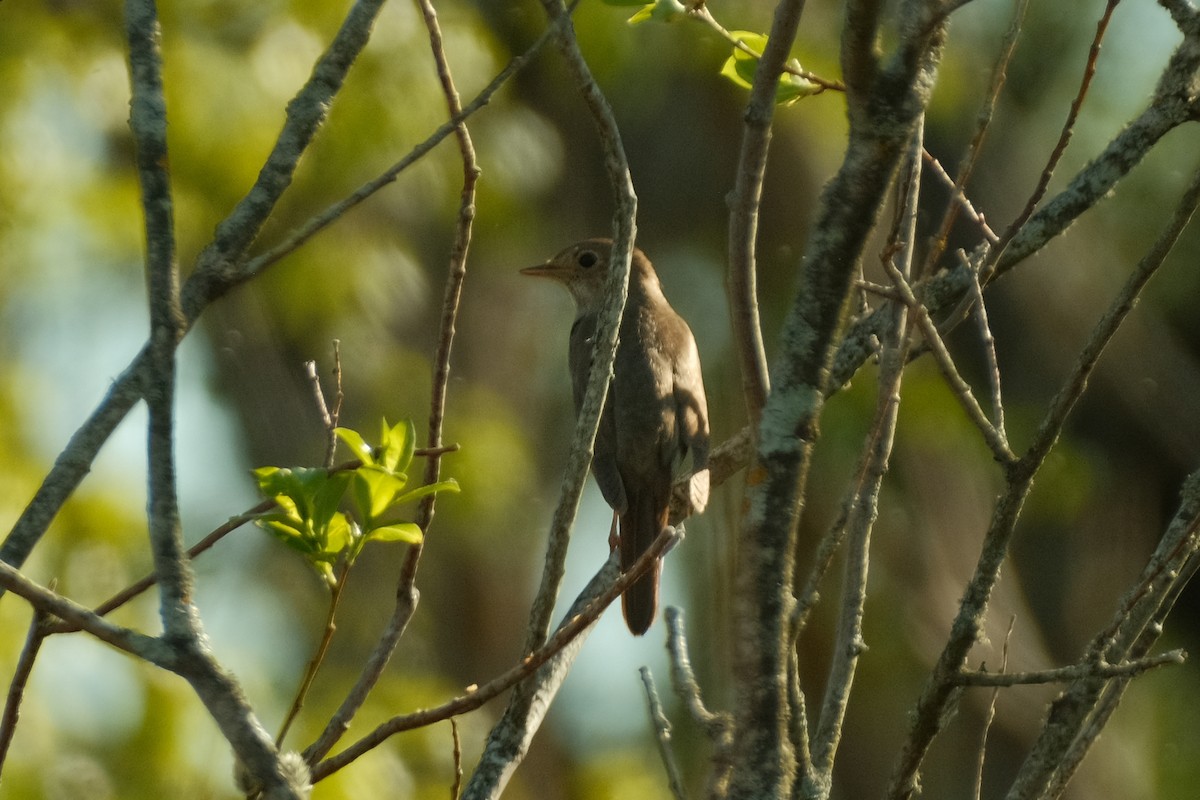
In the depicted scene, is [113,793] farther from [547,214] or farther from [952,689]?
[547,214]

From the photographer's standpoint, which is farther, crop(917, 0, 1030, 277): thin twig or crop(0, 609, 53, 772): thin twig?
crop(917, 0, 1030, 277): thin twig

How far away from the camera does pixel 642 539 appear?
5.39 metres

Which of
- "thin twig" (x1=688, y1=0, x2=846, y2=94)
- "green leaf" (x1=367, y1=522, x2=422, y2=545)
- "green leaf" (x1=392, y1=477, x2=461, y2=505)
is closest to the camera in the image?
"green leaf" (x1=392, y1=477, x2=461, y2=505)

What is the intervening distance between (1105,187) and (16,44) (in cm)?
545

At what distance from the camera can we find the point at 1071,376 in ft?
8.11

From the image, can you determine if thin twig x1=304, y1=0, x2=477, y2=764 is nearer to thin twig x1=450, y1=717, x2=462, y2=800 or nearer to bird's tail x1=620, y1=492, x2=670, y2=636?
thin twig x1=450, y1=717, x2=462, y2=800

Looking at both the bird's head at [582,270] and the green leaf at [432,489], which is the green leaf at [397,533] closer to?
the green leaf at [432,489]

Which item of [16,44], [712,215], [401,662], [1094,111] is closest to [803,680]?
[401,662]

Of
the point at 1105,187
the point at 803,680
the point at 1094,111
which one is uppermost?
the point at 1094,111

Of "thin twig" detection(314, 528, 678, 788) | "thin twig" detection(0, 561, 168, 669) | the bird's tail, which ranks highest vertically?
the bird's tail

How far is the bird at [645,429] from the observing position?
5461 millimetres

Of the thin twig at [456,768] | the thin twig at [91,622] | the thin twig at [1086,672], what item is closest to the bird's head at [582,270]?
the thin twig at [456,768]

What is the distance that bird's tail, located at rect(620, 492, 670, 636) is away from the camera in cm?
540

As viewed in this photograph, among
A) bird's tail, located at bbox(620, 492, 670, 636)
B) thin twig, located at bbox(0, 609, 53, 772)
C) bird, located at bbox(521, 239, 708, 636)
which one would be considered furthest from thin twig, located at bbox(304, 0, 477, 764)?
bird's tail, located at bbox(620, 492, 670, 636)
